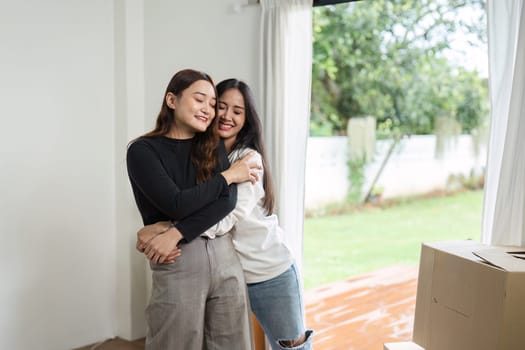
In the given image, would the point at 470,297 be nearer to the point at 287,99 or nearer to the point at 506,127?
the point at 506,127

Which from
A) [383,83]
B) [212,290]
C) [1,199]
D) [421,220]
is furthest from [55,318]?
[383,83]

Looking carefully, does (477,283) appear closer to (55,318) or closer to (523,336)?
(523,336)

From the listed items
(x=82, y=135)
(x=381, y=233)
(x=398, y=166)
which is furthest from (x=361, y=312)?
(x=398, y=166)

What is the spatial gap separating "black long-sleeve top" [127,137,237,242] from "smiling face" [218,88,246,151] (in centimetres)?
20

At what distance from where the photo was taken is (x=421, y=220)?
748 cm

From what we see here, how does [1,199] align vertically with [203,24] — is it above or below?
below

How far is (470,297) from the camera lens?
2010mm

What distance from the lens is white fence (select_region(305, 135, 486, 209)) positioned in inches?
293

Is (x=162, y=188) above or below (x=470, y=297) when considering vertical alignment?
above

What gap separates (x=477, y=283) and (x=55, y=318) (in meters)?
2.21

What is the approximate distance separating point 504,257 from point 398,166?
6.00 meters

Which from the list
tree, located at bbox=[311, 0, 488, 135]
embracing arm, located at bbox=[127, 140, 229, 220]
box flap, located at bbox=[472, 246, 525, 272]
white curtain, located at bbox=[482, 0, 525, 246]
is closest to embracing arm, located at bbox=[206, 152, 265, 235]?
embracing arm, located at bbox=[127, 140, 229, 220]

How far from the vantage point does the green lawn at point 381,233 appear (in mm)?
6051

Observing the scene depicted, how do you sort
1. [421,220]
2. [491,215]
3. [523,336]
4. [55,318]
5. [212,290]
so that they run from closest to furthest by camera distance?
[523,336], [212,290], [491,215], [55,318], [421,220]
